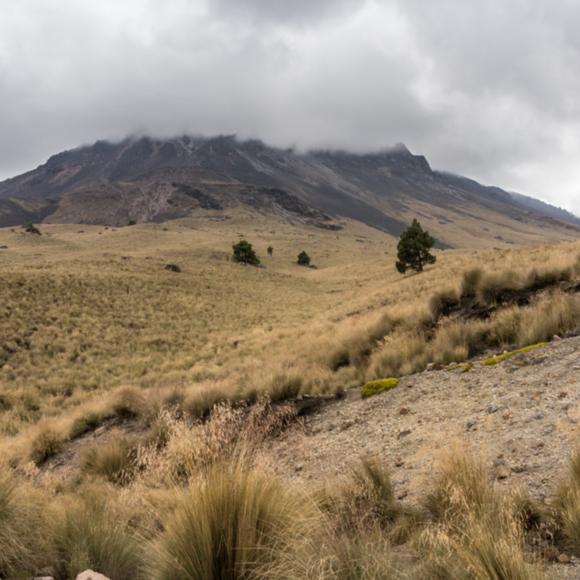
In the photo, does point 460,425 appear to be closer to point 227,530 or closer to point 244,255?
point 227,530

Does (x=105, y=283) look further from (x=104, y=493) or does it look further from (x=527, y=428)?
(x=527, y=428)

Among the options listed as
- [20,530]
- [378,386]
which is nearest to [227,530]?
[20,530]

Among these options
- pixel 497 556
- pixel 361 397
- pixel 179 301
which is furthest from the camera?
pixel 179 301

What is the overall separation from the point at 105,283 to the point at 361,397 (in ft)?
99.0

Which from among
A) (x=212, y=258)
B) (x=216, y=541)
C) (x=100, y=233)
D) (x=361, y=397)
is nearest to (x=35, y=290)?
(x=361, y=397)

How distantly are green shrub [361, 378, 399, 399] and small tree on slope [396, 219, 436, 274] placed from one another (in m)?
36.5

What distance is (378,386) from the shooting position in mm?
7906

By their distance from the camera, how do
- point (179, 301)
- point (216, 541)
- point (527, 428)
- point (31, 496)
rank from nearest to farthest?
1. point (216, 541)
2. point (31, 496)
3. point (527, 428)
4. point (179, 301)

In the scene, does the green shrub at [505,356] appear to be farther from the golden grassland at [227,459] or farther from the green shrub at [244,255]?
the green shrub at [244,255]

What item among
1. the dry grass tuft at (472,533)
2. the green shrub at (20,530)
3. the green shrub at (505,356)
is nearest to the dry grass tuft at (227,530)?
the dry grass tuft at (472,533)

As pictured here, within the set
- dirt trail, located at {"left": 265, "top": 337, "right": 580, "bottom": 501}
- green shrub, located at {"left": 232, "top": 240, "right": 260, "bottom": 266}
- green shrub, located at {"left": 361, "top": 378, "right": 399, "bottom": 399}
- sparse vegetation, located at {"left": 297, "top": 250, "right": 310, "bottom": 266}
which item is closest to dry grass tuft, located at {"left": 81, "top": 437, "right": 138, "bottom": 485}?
dirt trail, located at {"left": 265, "top": 337, "right": 580, "bottom": 501}

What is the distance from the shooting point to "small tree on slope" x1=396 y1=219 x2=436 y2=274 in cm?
4359

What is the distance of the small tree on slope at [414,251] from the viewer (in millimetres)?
43594

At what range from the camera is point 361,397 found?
790cm
